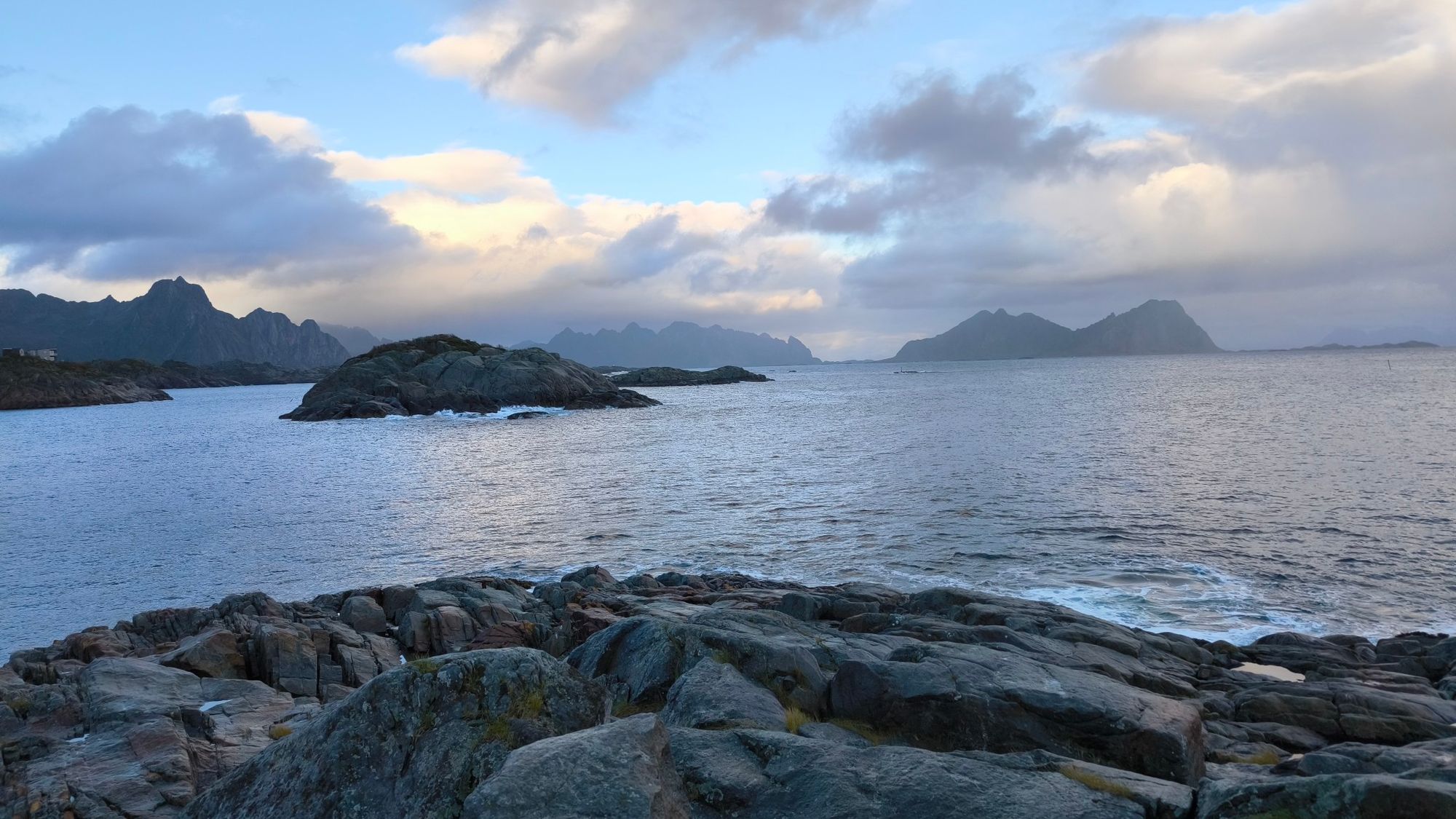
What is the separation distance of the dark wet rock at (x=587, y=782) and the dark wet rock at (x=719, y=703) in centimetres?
269

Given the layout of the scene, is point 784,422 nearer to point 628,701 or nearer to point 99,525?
point 99,525

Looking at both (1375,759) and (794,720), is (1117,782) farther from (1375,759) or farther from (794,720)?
(1375,759)

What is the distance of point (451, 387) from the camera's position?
129000mm

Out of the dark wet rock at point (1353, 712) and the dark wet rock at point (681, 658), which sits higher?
the dark wet rock at point (681, 658)

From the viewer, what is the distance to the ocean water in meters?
26.8

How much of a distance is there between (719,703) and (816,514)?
103 ft

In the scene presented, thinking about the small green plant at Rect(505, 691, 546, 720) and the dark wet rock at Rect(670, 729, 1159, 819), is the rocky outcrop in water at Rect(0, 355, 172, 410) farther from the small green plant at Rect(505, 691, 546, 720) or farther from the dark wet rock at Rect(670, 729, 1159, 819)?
the dark wet rock at Rect(670, 729, 1159, 819)

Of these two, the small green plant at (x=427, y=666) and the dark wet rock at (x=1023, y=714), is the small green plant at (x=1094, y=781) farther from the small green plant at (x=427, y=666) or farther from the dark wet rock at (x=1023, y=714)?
the small green plant at (x=427, y=666)

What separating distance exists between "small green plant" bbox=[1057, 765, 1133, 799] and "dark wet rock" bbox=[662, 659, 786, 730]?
9.52 ft

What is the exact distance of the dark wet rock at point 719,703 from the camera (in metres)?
8.66

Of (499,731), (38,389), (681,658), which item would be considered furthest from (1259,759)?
(38,389)

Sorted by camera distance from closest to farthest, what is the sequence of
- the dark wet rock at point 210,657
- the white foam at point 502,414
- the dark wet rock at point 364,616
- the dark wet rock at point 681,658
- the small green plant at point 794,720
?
Answer: 1. the small green plant at point 794,720
2. the dark wet rock at point 681,658
3. the dark wet rock at point 210,657
4. the dark wet rock at point 364,616
5. the white foam at point 502,414

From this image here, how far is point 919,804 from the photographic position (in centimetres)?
630

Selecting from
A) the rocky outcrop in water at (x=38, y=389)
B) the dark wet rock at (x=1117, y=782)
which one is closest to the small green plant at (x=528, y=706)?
the dark wet rock at (x=1117, y=782)
